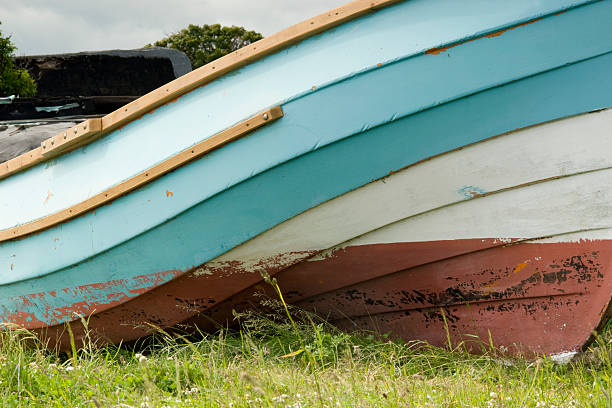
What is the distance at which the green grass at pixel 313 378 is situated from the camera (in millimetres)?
1770

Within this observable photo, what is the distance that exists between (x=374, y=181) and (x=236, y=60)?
27.0 inches

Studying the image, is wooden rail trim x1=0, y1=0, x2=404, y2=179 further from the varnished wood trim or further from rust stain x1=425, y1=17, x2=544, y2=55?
rust stain x1=425, y1=17, x2=544, y2=55

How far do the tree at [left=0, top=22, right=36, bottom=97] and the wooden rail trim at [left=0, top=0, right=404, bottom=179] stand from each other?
302 centimetres

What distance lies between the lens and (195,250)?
231cm

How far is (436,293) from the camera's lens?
7.73 feet

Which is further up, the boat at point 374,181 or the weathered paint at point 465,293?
the boat at point 374,181

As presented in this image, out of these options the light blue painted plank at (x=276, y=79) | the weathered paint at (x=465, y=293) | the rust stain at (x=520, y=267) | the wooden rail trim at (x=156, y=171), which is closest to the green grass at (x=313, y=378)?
the weathered paint at (x=465, y=293)

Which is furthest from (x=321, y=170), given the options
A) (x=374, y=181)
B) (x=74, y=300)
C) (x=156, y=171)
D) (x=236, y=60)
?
(x=74, y=300)

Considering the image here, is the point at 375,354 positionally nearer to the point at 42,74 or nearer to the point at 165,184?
the point at 165,184

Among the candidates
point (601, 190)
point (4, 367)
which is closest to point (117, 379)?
point (4, 367)

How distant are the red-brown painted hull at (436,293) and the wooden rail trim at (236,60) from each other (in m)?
0.69

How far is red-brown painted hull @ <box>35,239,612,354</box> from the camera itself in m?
2.17

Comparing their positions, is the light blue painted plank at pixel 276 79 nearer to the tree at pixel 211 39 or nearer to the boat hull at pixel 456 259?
the boat hull at pixel 456 259

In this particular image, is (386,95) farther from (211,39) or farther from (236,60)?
(211,39)
